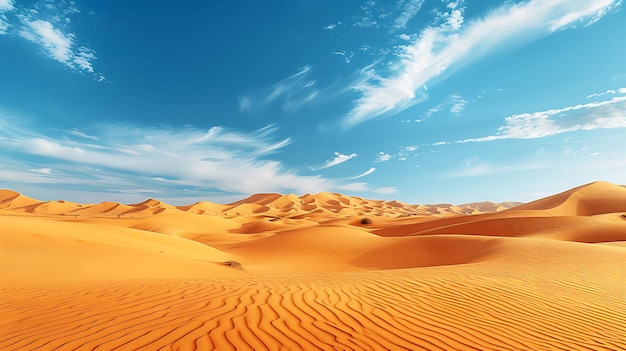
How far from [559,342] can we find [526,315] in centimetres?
102

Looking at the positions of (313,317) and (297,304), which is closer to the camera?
(313,317)

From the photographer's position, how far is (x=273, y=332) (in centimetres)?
402

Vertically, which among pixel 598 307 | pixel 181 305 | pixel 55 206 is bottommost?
pixel 598 307

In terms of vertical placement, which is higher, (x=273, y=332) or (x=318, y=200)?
(x=318, y=200)

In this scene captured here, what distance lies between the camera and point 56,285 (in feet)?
24.0

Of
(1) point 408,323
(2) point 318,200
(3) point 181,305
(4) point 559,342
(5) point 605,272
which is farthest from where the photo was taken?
(2) point 318,200

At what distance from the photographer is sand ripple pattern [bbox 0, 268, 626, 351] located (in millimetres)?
3879

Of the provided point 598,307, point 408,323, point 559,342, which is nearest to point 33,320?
point 408,323

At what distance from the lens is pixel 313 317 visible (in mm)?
4625

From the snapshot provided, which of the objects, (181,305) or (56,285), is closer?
(181,305)

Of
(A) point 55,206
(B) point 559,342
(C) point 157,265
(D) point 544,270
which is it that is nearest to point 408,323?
(B) point 559,342

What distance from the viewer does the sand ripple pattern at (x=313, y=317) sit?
3879mm

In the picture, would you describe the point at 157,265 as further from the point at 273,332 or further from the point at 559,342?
the point at 559,342

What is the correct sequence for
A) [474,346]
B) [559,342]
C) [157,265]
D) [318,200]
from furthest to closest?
[318,200]
[157,265]
[559,342]
[474,346]
